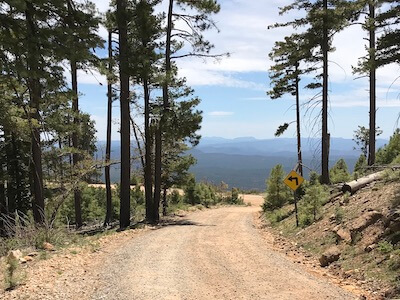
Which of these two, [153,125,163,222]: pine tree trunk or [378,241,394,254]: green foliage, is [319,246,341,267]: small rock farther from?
[153,125,163,222]: pine tree trunk

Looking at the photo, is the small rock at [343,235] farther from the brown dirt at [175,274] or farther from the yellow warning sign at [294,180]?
the yellow warning sign at [294,180]

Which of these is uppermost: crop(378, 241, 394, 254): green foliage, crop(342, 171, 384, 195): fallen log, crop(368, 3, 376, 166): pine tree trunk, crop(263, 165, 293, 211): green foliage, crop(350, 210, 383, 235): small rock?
crop(368, 3, 376, 166): pine tree trunk

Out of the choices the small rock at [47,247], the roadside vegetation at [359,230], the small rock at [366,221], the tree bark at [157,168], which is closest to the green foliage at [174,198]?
the tree bark at [157,168]

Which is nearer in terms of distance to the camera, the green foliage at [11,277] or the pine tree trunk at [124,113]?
the green foliage at [11,277]

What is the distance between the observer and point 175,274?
770 centimetres

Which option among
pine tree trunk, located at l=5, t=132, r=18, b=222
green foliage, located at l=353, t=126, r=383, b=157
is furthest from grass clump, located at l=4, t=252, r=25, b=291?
green foliage, located at l=353, t=126, r=383, b=157

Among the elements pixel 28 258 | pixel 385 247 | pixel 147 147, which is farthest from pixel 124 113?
pixel 385 247

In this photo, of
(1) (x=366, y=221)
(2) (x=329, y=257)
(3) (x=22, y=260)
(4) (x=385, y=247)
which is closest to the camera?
(4) (x=385, y=247)

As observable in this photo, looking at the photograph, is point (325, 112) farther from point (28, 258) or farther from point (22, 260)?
point (22, 260)

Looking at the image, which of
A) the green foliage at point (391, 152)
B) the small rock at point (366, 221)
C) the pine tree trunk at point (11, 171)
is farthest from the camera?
the pine tree trunk at point (11, 171)

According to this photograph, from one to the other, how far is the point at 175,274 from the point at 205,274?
619mm

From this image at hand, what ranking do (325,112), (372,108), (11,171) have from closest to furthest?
(325,112), (372,108), (11,171)

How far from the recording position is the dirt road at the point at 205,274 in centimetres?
653

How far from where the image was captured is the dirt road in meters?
6.53
